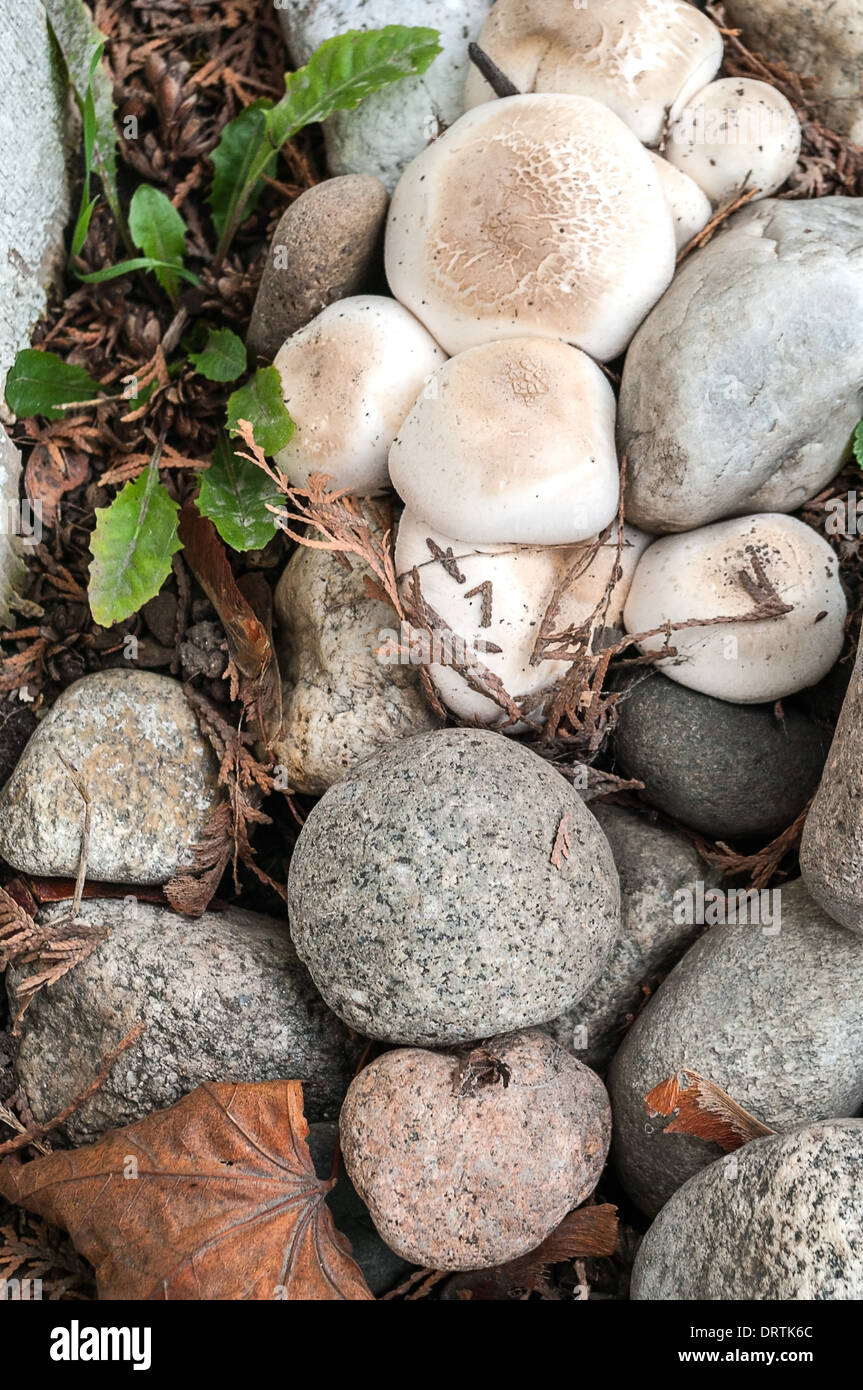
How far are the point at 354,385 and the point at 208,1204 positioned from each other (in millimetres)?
2163

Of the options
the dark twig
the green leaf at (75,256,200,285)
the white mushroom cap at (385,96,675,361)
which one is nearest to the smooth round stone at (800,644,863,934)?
the white mushroom cap at (385,96,675,361)

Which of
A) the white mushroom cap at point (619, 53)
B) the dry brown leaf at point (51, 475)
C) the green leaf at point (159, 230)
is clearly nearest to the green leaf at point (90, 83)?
the green leaf at point (159, 230)

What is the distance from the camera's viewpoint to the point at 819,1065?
8.89 feet

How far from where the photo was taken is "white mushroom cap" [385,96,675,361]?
9.64ft

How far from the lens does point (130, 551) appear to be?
126 inches

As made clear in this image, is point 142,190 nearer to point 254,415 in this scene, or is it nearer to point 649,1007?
point 254,415

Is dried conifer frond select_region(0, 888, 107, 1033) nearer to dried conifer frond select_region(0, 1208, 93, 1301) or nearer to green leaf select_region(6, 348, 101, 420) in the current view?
dried conifer frond select_region(0, 1208, 93, 1301)

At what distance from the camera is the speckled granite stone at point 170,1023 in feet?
9.41

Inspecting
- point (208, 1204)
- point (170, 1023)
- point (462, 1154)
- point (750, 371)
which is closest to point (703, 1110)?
point (462, 1154)

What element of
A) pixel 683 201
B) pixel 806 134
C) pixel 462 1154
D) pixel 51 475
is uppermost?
pixel 806 134

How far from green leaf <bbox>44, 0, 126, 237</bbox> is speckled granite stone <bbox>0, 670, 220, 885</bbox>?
5.12 feet

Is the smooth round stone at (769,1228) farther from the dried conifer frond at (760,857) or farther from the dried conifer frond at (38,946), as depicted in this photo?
the dried conifer frond at (38,946)

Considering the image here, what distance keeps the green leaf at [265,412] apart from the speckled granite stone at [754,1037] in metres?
1.86

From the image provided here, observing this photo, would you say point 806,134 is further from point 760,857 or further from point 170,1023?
point 170,1023
